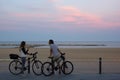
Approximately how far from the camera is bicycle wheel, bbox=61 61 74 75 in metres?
15.6

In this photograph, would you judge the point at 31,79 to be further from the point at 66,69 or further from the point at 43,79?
the point at 66,69

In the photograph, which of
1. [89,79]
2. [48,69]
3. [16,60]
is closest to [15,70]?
[16,60]

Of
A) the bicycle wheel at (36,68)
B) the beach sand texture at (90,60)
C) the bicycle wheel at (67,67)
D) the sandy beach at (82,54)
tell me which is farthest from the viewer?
the sandy beach at (82,54)

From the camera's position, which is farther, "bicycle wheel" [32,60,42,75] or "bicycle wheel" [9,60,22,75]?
"bicycle wheel" [9,60,22,75]

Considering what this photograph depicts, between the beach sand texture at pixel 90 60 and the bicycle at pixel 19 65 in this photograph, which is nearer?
the bicycle at pixel 19 65

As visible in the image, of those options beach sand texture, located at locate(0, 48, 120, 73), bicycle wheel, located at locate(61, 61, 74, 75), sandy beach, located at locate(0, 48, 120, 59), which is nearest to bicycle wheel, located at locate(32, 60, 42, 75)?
bicycle wheel, located at locate(61, 61, 74, 75)

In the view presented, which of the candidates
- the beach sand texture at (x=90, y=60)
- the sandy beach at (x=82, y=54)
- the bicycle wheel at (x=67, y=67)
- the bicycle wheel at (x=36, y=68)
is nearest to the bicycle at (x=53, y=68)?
the bicycle wheel at (x=67, y=67)

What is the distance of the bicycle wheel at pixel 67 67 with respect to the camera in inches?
615

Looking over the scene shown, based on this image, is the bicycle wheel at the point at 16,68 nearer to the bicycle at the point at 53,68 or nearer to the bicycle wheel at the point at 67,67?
the bicycle at the point at 53,68

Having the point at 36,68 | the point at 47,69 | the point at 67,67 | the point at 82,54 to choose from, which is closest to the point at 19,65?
the point at 36,68

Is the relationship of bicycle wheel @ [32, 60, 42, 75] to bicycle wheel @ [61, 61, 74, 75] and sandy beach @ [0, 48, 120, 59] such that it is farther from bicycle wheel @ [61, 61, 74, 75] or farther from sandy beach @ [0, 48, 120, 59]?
sandy beach @ [0, 48, 120, 59]

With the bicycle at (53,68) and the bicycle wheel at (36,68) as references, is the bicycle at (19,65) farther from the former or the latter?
the bicycle at (53,68)

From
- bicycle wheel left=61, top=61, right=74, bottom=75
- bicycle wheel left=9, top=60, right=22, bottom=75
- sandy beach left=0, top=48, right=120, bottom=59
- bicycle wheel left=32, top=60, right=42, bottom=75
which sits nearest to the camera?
bicycle wheel left=61, top=61, right=74, bottom=75

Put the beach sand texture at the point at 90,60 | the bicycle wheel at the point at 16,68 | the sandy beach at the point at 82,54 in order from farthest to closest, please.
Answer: the sandy beach at the point at 82,54, the beach sand texture at the point at 90,60, the bicycle wheel at the point at 16,68
